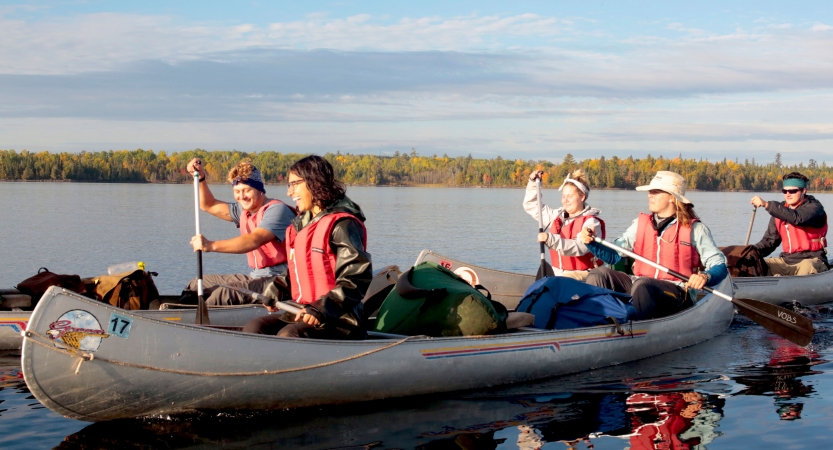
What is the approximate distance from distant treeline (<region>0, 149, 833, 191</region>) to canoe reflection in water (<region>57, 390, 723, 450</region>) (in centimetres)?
6882

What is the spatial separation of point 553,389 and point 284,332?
2306 mm

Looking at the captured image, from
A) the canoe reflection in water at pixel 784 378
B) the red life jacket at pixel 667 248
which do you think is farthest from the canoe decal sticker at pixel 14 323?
the canoe reflection in water at pixel 784 378

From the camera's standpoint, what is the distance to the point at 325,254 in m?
5.05

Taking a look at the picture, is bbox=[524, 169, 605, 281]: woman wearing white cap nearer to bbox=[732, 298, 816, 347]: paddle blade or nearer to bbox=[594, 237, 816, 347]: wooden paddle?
bbox=[594, 237, 816, 347]: wooden paddle

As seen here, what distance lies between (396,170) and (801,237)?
95051 mm

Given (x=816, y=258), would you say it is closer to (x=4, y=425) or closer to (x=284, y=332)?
(x=284, y=332)

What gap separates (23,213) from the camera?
1095 inches

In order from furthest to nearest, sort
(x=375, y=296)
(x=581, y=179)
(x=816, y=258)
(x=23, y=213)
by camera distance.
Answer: (x=23, y=213)
(x=816, y=258)
(x=581, y=179)
(x=375, y=296)

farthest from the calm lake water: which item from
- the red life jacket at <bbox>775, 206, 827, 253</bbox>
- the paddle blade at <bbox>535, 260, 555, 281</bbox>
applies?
the red life jacket at <bbox>775, 206, 827, 253</bbox>

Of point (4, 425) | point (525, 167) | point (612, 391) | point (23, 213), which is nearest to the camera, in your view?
point (4, 425)

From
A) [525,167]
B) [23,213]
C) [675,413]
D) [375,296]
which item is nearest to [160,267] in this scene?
[375,296]

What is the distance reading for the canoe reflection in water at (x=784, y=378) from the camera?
20.1 feet

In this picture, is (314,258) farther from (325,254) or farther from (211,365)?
(211,365)

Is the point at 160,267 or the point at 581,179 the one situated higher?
the point at 581,179
